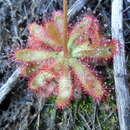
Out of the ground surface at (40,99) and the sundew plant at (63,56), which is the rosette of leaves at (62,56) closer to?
the sundew plant at (63,56)

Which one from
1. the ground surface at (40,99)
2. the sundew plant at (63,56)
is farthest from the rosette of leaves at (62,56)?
the ground surface at (40,99)

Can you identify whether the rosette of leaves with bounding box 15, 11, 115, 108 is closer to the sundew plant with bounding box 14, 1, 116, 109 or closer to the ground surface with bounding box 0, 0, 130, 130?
the sundew plant with bounding box 14, 1, 116, 109

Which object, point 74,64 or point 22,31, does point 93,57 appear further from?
point 22,31

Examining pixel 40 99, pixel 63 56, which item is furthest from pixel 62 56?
pixel 40 99

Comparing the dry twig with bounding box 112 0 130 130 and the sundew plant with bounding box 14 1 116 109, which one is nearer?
the dry twig with bounding box 112 0 130 130

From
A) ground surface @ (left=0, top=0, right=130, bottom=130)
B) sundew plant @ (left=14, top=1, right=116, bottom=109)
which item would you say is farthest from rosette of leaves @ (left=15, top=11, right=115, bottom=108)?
ground surface @ (left=0, top=0, right=130, bottom=130)

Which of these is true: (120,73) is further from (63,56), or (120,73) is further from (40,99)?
(40,99)
